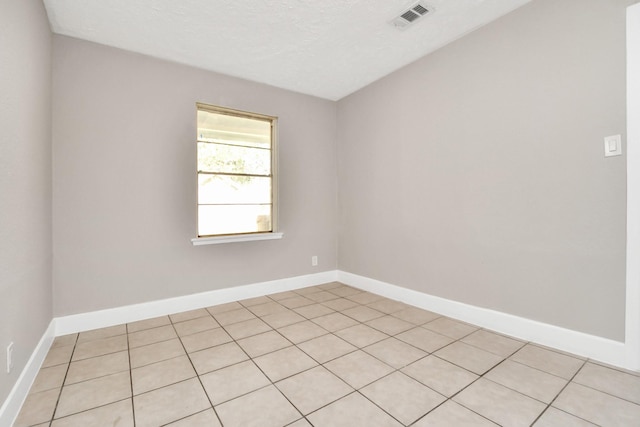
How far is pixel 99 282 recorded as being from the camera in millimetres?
2668

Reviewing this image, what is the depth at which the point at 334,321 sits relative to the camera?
278 cm

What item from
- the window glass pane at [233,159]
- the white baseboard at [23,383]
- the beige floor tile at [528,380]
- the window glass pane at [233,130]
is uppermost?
the window glass pane at [233,130]

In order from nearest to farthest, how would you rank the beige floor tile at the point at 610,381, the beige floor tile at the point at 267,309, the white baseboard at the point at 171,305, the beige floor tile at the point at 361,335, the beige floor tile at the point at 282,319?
the beige floor tile at the point at 610,381
the beige floor tile at the point at 361,335
the white baseboard at the point at 171,305
the beige floor tile at the point at 282,319
the beige floor tile at the point at 267,309

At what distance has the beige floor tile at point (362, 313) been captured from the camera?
2850 millimetres

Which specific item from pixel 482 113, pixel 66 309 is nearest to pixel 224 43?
pixel 482 113

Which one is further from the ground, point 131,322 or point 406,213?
point 406,213

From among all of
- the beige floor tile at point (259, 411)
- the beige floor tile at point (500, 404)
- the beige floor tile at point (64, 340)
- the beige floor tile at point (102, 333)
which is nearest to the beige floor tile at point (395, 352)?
the beige floor tile at point (500, 404)

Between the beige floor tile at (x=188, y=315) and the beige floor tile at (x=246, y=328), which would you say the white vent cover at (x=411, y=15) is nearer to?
the beige floor tile at (x=246, y=328)

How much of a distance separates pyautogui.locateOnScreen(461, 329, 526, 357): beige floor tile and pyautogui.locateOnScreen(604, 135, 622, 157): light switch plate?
149 centimetres

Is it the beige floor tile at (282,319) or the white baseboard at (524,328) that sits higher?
the white baseboard at (524,328)

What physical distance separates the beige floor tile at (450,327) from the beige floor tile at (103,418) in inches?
88.6

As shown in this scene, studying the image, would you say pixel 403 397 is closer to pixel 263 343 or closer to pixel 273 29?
pixel 263 343

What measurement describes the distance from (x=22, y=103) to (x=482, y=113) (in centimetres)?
334

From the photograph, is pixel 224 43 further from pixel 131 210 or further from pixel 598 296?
pixel 598 296
